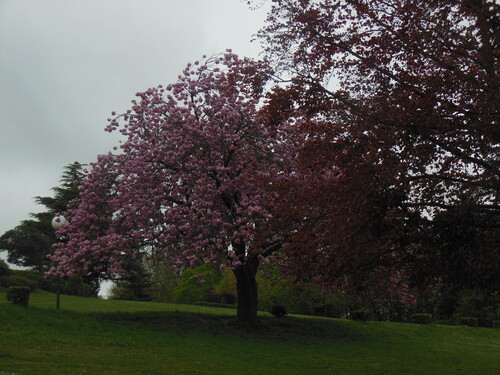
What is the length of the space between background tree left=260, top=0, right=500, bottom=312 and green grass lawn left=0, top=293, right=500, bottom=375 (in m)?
5.31

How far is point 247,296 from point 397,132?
1548 centimetres

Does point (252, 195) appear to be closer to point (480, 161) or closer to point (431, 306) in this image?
point (480, 161)

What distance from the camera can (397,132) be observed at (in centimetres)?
1059

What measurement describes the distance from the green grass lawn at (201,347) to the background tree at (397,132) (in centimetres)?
531

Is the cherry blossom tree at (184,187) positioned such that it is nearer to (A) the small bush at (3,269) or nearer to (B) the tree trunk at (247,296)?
(B) the tree trunk at (247,296)

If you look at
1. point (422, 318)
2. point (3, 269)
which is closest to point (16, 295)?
point (3, 269)

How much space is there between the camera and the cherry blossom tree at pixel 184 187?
20.0 metres

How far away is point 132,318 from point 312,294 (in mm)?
23738

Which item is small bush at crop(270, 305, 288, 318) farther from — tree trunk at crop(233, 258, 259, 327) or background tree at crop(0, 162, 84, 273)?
background tree at crop(0, 162, 84, 273)

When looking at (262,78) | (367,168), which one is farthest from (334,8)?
(367,168)

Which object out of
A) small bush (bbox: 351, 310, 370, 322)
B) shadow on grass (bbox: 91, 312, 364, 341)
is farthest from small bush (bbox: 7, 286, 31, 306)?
small bush (bbox: 351, 310, 370, 322)

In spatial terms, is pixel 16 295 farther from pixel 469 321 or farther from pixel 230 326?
pixel 469 321

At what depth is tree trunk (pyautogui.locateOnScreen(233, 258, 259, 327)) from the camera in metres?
23.5

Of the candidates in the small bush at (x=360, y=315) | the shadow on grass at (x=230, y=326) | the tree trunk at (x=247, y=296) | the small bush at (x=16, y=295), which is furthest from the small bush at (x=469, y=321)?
the small bush at (x=16, y=295)
